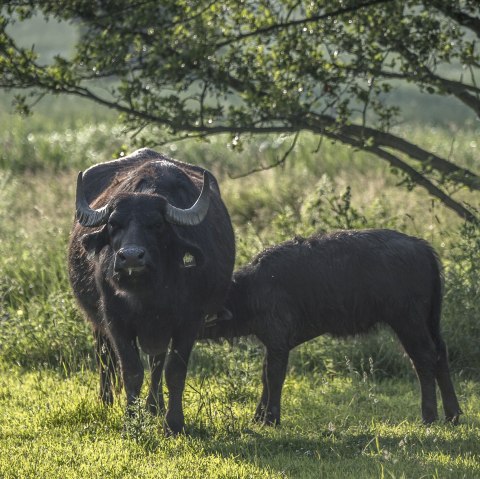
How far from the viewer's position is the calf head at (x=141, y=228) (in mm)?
7082

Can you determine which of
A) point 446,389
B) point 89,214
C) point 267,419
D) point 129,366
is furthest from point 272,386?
point 89,214

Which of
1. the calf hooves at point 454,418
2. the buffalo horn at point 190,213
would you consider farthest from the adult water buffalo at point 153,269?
the calf hooves at point 454,418

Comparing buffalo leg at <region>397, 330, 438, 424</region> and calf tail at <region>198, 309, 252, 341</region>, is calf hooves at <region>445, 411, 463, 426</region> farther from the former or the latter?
calf tail at <region>198, 309, 252, 341</region>

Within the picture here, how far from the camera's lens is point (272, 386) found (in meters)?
8.11

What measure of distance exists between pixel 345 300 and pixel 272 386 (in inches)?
35.3

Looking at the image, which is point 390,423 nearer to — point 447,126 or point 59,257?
point 59,257

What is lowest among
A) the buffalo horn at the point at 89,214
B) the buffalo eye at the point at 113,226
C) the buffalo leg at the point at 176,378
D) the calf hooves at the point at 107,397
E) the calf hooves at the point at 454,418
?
the calf hooves at the point at 107,397

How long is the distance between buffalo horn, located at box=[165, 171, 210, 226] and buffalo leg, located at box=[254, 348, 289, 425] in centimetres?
143

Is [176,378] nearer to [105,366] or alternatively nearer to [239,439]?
[239,439]

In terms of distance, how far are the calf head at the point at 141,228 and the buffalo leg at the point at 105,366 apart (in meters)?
1.28

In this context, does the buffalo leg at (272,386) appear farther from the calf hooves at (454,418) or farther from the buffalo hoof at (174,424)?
the calf hooves at (454,418)

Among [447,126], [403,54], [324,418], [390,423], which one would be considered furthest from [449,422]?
[447,126]

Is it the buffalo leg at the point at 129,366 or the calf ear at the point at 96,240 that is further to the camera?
the buffalo leg at the point at 129,366

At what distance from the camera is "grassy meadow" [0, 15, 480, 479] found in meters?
6.61
